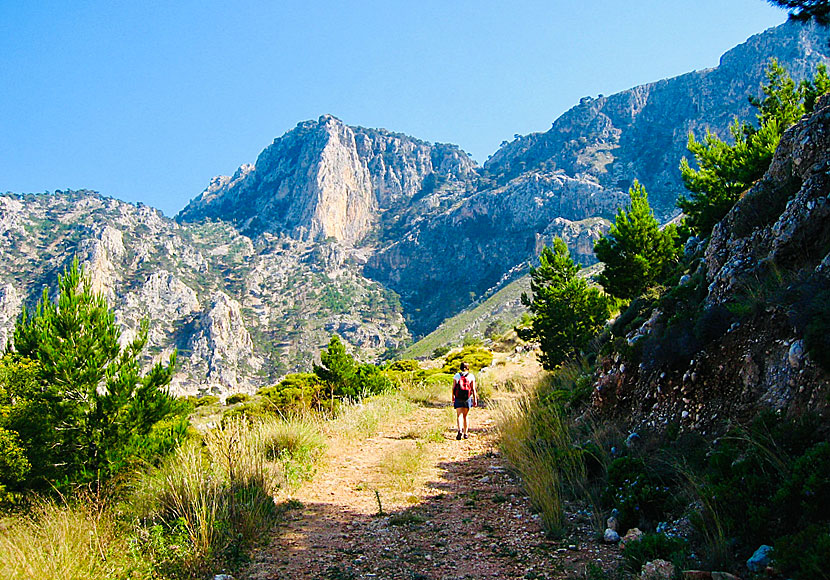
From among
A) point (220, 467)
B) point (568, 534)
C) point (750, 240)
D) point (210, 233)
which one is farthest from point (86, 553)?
point (210, 233)

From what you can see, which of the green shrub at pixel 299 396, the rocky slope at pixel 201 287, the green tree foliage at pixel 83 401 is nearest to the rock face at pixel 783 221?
the green tree foliage at pixel 83 401

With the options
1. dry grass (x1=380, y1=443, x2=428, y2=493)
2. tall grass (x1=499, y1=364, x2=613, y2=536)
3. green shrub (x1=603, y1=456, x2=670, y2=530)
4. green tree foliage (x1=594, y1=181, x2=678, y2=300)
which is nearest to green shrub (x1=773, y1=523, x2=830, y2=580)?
green shrub (x1=603, y1=456, x2=670, y2=530)

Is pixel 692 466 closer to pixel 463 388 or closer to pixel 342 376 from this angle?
pixel 463 388

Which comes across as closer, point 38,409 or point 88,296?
point 38,409

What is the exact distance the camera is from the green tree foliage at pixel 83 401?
772cm

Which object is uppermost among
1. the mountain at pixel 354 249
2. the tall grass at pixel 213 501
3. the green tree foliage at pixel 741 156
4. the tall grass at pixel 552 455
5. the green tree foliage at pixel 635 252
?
the mountain at pixel 354 249

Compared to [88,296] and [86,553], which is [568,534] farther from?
[88,296]

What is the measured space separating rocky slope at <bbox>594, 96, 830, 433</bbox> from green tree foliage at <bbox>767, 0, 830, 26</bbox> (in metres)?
1.44

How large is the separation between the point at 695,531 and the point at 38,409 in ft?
31.4

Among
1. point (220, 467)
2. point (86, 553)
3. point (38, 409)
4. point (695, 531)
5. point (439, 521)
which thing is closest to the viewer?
point (695, 531)

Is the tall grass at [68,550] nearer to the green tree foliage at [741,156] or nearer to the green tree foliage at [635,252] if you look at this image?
the green tree foliage at [741,156]

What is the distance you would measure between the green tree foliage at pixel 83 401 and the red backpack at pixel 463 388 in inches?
210

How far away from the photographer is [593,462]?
18.5 feet

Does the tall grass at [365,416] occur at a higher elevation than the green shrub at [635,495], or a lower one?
lower
